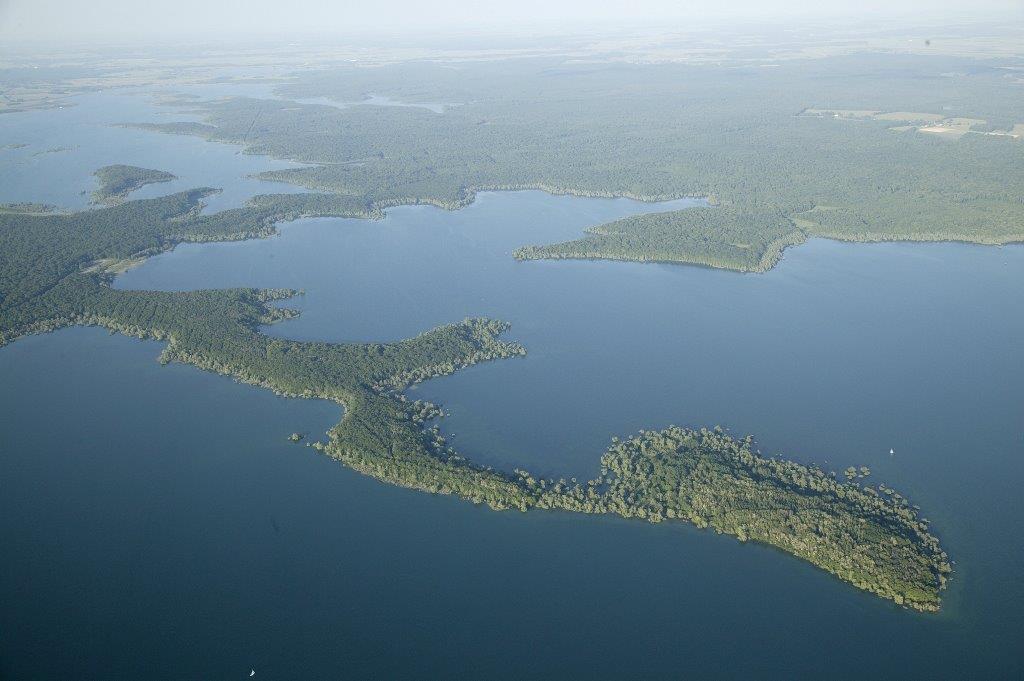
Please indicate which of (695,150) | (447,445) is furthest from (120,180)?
(695,150)

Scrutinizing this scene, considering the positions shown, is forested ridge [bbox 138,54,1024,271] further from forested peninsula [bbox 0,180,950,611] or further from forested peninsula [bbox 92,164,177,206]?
forested peninsula [bbox 0,180,950,611]

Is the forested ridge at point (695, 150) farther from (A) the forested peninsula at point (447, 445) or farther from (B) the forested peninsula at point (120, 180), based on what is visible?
(A) the forested peninsula at point (447, 445)

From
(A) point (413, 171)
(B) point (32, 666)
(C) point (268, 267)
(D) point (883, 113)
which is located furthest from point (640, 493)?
(D) point (883, 113)

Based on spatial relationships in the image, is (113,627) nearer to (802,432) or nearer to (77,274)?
(802,432)

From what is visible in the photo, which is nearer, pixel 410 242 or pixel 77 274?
pixel 77 274

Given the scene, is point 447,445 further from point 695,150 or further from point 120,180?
point 695,150

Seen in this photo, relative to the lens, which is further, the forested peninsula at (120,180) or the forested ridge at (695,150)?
the forested peninsula at (120,180)

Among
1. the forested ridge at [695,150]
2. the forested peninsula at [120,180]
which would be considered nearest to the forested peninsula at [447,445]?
the forested peninsula at [120,180]

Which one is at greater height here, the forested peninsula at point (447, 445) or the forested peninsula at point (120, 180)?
the forested peninsula at point (120, 180)
